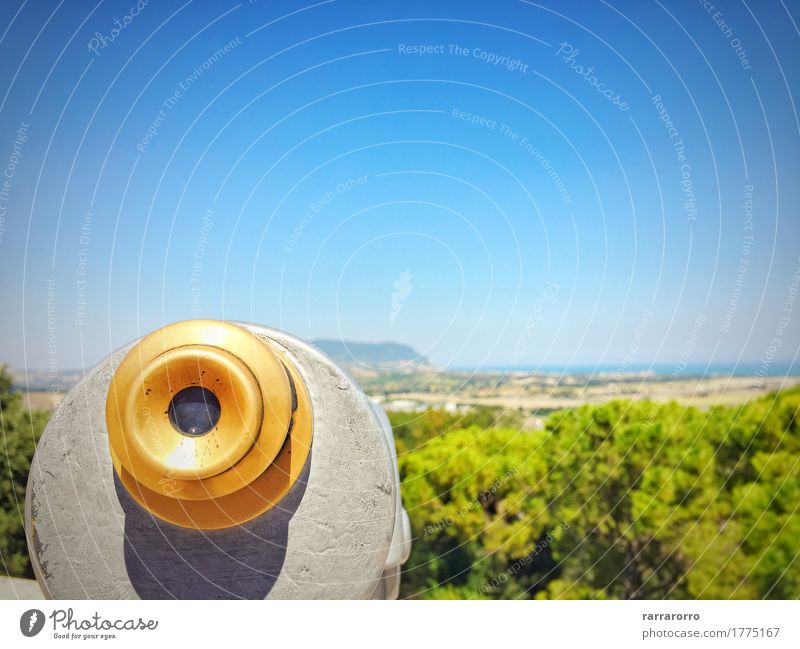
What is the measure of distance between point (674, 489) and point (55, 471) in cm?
800

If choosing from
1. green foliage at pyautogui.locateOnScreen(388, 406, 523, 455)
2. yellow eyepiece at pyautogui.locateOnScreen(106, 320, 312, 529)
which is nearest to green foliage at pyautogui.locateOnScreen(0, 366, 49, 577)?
yellow eyepiece at pyautogui.locateOnScreen(106, 320, 312, 529)

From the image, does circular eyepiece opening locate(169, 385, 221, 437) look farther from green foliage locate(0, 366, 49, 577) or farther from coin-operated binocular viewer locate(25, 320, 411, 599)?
green foliage locate(0, 366, 49, 577)

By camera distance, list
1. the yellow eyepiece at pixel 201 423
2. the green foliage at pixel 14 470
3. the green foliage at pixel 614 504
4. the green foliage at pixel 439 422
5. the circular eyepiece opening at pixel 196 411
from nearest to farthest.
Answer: the yellow eyepiece at pixel 201 423
the circular eyepiece opening at pixel 196 411
the green foliage at pixel 614 504
the green foliage at pixel 14 470
the green foliage at pixel 439 422

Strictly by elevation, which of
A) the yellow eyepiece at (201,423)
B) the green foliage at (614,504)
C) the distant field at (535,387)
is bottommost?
the green foliage at (614,504)

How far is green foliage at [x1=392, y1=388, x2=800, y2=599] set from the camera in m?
7.29

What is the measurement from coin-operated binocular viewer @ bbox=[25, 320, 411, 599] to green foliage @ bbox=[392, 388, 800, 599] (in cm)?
514

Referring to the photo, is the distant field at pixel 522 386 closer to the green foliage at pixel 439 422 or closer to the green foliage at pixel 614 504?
the green foliage at pixel 614 504

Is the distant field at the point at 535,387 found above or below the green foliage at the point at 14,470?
above

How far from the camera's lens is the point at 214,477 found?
2732 mm

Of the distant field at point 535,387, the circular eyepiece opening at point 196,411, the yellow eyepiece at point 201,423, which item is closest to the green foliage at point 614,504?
the distant field at point 535,387

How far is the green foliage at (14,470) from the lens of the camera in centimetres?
790

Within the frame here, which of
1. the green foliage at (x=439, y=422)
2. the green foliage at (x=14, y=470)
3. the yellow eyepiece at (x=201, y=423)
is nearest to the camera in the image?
the yellow eyepiece at (x=201, y=423)

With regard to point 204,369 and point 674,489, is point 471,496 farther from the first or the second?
point 204,369

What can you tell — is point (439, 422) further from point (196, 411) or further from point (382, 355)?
point (196, 411)
